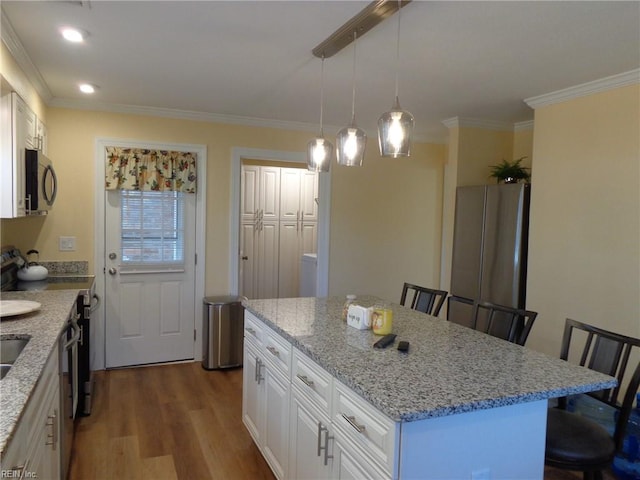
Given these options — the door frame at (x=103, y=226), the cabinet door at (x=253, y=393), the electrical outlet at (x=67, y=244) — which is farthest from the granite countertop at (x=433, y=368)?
the electrical outlet at (x=67, y=244)

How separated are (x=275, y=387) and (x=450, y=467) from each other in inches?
44.4

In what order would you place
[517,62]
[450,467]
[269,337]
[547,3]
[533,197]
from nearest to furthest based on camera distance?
[450,467] → [547,3] → [269,337] → [517,62] → [533,197]

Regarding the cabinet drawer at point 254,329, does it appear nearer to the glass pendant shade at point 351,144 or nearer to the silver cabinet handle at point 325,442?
the silver cabinet handle at point 325,442

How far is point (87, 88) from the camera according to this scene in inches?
141

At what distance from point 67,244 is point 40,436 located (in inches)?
108

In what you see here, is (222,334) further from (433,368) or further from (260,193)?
(433,368)

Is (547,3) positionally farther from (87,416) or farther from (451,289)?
(87,416)

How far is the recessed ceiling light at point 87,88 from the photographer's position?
3.49m

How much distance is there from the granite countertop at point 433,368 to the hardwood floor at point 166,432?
943 mm

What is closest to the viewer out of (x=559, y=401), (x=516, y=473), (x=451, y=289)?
(x=516, y=473)

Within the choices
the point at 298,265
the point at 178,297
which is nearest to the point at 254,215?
the point at 298,265

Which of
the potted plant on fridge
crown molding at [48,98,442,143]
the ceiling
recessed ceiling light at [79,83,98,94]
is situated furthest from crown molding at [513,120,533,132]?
recessed ceiling light at [79,83,98,94]

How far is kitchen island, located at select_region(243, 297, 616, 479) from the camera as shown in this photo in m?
1.43

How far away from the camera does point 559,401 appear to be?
230 centimetres
